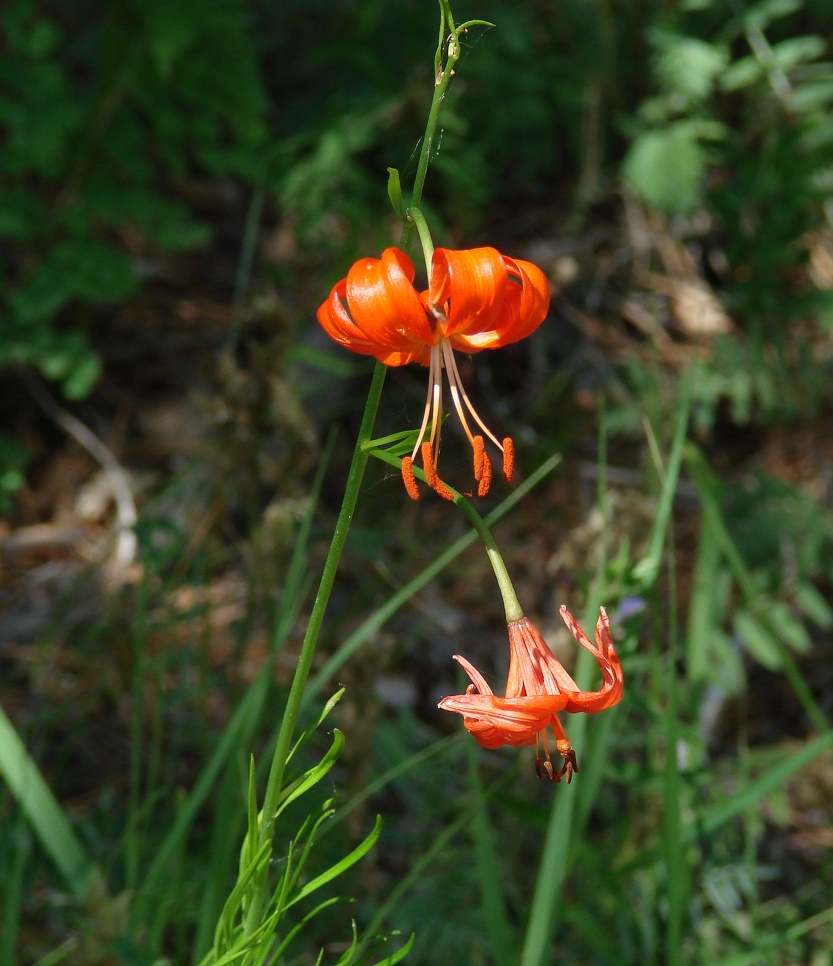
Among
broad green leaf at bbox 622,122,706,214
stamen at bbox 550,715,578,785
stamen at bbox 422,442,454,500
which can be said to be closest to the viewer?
stamen at bbox 422,442,454,500

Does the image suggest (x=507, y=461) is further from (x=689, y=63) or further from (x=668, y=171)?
(x=689, y=63)

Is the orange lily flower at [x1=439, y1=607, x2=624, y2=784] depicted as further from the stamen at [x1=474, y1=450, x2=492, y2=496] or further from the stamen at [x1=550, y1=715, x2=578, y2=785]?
the stamen at [x1=474, y1=450, x2=492, y2=496]

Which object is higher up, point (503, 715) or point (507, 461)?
point (507, 461)

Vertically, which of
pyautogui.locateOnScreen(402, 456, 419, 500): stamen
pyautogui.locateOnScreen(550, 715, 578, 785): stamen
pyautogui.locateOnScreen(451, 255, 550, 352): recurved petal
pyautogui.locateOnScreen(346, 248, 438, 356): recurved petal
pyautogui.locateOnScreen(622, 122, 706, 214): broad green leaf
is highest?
pyautogui.locateOnScreen(346, 248, 438, 356): recurved petal

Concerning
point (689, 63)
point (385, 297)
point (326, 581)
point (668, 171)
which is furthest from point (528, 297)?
point (689, 63)

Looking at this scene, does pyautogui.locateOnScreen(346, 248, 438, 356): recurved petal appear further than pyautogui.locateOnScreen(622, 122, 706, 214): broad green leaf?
No

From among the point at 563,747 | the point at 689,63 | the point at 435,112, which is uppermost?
the point at 435,112

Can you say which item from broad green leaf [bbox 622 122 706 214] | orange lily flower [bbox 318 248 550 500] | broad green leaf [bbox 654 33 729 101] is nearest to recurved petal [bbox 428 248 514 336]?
orange lily flower [bbox 318 248 550 500]

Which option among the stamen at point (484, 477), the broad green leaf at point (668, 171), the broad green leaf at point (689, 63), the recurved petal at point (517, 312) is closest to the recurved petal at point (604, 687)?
the stamen at point (484, 477)
